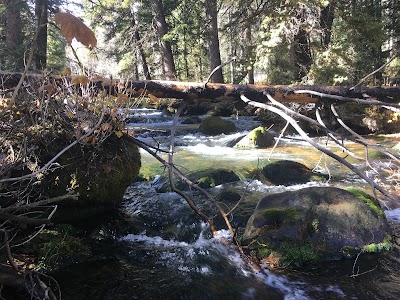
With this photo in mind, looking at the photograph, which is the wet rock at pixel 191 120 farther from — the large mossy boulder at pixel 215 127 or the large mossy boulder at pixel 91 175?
the large mossy boulder at pixel 91 175

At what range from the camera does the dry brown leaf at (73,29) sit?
155 centimetres

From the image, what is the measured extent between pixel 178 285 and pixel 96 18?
23.5 meters

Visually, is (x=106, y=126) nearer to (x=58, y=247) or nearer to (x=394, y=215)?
(x=58, y=247)

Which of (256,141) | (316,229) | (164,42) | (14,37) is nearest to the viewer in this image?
(316,229)

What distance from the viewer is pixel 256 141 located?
1302 cm

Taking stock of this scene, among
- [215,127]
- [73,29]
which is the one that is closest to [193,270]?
[73,29]

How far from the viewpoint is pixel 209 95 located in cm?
524

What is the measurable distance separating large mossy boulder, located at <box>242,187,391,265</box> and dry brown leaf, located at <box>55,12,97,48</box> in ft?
13.8

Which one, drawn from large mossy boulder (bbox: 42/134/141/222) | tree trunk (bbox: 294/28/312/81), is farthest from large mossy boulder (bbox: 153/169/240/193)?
tree trunk (bbox: 294/28/312/81)

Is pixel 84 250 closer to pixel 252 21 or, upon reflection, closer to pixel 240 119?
pixel 252 21

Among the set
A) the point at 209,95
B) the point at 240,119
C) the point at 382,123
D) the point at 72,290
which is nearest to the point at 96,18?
the point at 240,119

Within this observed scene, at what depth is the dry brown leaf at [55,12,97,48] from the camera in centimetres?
155

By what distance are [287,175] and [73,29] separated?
25.2ft

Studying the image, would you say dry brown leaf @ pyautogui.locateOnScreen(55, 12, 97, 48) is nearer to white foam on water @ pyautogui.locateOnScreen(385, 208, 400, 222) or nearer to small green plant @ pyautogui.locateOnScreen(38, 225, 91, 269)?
small green plant @ pyautogui.locateOnScreen(38, 225, 91, 269)
